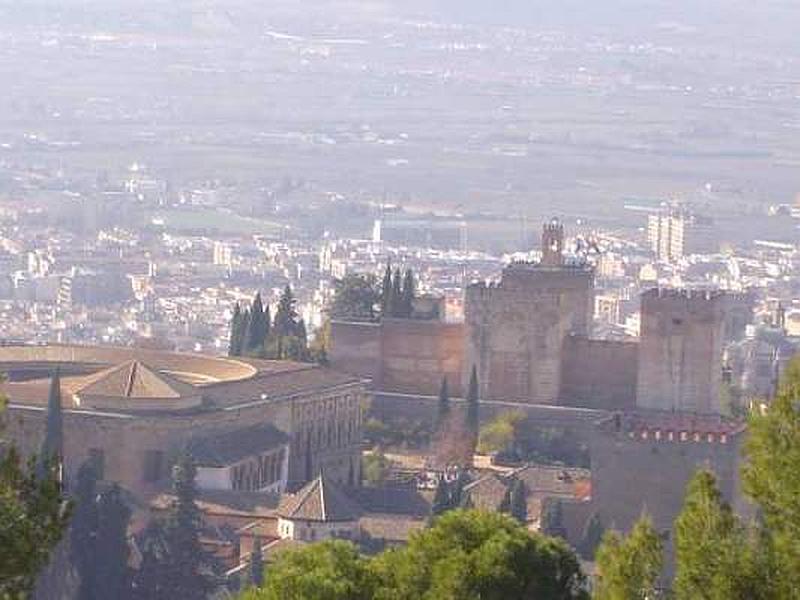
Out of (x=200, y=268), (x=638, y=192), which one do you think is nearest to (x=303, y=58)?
(x=638, y=192)

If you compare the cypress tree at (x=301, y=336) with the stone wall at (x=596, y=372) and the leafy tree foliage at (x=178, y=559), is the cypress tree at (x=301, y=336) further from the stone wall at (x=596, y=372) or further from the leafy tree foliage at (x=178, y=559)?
the leafy tree foliage at (x=178, y=559)

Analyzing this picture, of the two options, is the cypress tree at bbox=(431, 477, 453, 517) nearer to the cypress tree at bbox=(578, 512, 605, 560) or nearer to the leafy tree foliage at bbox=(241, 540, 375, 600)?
the cypress tree at bbox=(578, 512, 605, 560)

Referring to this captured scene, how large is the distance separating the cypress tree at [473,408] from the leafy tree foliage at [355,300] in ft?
12.7

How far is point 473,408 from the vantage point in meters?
42.8

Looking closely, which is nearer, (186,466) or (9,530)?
(9,530)

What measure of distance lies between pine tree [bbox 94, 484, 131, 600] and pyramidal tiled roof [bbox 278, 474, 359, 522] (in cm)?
246

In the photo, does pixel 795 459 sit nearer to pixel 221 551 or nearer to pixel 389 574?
pixel 389 574

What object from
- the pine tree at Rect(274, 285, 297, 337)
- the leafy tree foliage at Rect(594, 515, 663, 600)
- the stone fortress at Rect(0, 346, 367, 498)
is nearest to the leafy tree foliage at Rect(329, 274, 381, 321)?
the pine tree at Rect(274, 285, 297, 337)

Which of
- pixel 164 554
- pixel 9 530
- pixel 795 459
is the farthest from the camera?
pixel 164 554

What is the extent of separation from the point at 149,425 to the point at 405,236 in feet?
235

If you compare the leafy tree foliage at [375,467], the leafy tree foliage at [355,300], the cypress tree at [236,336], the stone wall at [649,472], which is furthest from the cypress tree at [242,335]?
the stone wall at [649,472]

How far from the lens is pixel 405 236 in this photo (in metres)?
109

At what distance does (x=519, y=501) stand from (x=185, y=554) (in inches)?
181

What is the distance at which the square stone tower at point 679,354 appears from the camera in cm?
4356
